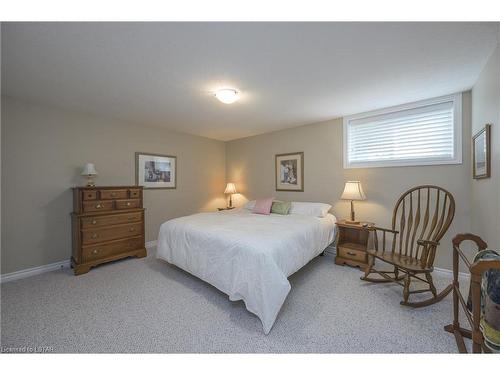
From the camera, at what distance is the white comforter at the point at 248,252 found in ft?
5.43

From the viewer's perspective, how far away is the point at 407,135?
9.10 feet

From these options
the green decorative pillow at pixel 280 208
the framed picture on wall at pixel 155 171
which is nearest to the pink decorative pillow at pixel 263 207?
the green decorative pillow at pixel 280 208

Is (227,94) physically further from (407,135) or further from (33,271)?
(33,271)

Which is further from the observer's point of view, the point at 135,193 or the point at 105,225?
the point at 135,193

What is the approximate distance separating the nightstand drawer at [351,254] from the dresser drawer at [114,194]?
341 cm

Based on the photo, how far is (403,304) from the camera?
189 centimetres

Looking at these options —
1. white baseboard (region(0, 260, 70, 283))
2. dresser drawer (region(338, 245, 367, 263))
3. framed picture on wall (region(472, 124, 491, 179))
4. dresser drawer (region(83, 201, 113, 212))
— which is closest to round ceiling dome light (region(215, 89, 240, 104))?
dresser drawer (region(83, 201, 113, 212))

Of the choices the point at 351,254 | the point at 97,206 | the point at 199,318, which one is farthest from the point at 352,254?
the point at 97,206

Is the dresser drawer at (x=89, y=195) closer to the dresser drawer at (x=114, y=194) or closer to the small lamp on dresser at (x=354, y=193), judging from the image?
the dresser drawer at (x=114, y=194)

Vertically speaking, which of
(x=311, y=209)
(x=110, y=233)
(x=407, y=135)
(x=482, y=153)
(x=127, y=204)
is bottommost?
(x=110, y=233)

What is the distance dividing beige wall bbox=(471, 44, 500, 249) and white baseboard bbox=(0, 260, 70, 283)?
4.92 m

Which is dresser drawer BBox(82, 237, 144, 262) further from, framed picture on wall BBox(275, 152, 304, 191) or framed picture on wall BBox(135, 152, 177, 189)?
framed picture on wall BBox(275, 152, 304, 191)

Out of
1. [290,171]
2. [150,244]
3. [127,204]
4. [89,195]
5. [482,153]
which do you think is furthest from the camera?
[290,171]

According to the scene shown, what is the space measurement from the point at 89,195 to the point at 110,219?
43 cm
